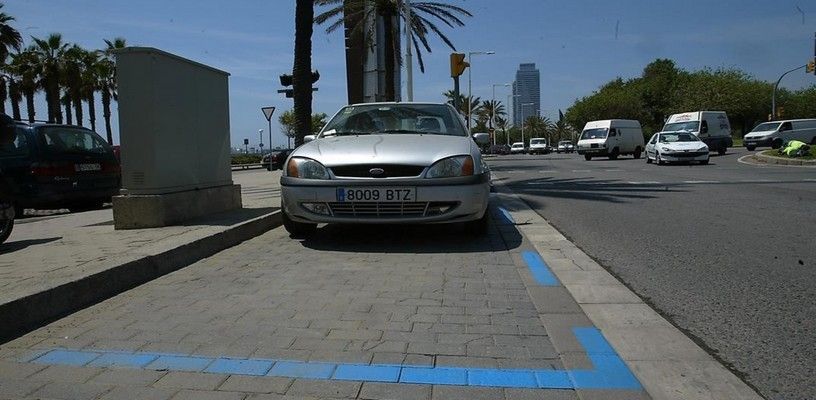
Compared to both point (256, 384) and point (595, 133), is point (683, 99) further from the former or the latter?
point (256, 384)

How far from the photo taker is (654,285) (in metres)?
4.53

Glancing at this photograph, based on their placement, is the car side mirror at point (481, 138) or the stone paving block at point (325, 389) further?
the car side mirror at point (481, 138)

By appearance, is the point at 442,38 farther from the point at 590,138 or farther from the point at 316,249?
the point at 316,249

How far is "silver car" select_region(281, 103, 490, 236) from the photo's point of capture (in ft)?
18.5

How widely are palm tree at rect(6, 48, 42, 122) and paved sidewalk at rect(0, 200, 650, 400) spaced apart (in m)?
43.7

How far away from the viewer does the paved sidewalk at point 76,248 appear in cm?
405

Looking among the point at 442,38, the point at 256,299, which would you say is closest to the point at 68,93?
the point at 442,38

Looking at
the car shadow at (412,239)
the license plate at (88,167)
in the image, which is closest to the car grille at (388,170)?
the car shadow at (412,239)

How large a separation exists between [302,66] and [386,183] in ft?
27.7

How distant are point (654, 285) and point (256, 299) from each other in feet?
9.40

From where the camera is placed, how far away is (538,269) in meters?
5.09

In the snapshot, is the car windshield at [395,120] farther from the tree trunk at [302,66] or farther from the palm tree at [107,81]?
the palm tree at [107,81]

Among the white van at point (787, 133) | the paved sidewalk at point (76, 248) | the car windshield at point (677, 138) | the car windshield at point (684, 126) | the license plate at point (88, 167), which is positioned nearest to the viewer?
the paved sidewalk at point (76, 248)

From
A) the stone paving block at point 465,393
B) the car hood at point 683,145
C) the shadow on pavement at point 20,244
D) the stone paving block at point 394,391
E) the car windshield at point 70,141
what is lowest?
the stone paving block at point 465,393
